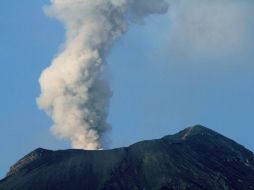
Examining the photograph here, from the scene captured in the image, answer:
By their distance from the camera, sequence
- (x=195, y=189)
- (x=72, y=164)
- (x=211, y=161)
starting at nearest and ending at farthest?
(x=195, y=189) < (x=72, y=164) < (x=211, y=161)

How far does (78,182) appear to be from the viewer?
6742 inches

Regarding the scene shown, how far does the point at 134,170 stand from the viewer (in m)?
179

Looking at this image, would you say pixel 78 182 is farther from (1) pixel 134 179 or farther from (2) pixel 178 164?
(2) pixel 178 164

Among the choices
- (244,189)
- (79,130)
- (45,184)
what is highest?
(79,130)

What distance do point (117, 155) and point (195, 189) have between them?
27964mm

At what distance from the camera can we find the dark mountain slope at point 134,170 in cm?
17062

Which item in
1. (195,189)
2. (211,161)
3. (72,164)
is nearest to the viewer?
(195,189)

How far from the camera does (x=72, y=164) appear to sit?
7160 inches

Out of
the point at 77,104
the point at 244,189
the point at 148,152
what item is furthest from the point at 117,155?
the point at 244,189

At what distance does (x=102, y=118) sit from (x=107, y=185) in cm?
3387

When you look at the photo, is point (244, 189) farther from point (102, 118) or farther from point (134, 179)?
point (102, 118)

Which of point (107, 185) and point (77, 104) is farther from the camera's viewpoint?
point (77, 104)

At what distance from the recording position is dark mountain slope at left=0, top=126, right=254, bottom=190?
560ft

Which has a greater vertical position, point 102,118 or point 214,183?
point 102,118
